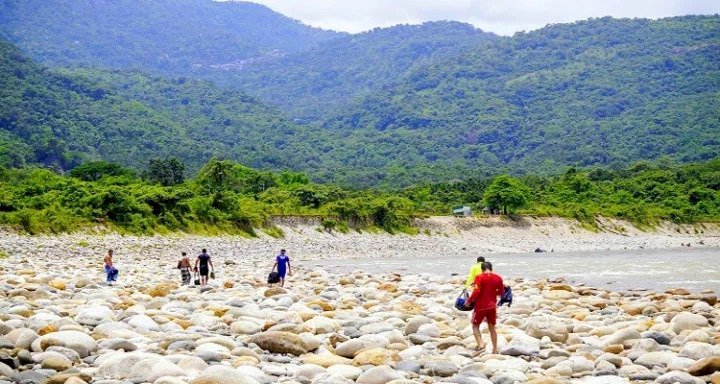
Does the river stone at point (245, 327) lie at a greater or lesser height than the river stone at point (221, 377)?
lesser

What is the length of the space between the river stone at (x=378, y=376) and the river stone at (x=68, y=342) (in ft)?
11.0

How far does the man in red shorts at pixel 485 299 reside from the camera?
11156mm

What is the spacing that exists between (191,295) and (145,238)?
2960 cm

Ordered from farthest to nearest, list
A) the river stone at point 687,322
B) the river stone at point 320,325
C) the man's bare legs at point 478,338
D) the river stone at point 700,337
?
the river stone at point 687,322
the river stone at point 320,325
the man's bare legs at point 478,338
the river stone at point 700,337

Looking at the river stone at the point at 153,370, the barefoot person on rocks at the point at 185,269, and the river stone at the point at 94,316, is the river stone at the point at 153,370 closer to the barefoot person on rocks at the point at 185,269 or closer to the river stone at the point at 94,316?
the river stone at the point at 94,316

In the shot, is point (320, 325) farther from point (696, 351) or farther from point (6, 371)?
point (696, 351)

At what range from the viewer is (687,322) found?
1217 cm

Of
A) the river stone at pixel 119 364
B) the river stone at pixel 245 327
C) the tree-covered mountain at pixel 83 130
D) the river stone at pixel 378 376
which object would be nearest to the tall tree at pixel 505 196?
the tree-covered mountain at pixel 83 130

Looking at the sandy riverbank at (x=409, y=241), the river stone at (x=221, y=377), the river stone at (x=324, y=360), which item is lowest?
the sandy riverbank at (x=409, y=241)

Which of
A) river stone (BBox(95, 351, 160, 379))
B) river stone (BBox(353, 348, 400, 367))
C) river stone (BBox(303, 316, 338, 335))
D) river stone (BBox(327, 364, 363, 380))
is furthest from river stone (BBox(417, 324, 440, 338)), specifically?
river stone (BBox(95, 351, 160, 379))

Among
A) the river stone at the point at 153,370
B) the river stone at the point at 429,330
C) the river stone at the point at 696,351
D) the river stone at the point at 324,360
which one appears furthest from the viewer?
the river stone at the point at 429,330

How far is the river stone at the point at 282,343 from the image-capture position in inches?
408

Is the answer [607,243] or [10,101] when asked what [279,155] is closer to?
[10,101]

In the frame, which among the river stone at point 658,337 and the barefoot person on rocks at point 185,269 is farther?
the barefoot person on rocks at point 185,269
